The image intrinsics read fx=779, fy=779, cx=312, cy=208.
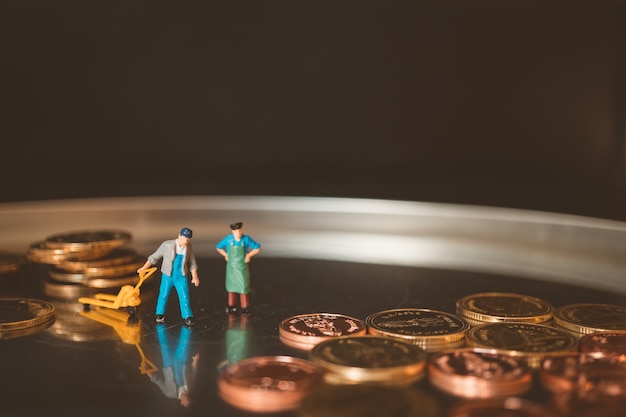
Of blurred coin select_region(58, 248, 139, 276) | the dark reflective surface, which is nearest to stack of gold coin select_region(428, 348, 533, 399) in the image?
the dark reflective surface

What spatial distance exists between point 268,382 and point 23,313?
0.87m

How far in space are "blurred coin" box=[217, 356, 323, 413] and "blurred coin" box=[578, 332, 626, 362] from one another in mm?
673

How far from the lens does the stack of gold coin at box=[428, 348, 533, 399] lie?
162cm

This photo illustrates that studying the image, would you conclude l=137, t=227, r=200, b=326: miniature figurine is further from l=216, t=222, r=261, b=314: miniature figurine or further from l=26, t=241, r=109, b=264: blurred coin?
l=26, t=241, r=109, b=264: blurred coin

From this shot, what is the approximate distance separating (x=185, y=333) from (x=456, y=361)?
0.72m

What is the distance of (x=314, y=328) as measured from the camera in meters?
2.01

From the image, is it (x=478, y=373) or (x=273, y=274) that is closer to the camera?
Answer: (x=478, y=373)

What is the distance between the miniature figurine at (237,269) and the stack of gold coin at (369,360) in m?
0.44

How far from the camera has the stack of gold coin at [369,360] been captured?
168 centimetres

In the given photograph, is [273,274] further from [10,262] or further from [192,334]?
[10,262]

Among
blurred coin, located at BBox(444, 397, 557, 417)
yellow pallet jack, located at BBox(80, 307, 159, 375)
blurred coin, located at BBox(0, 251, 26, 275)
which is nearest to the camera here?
blurred coin, located at BBox(444, 397, 557, 417)

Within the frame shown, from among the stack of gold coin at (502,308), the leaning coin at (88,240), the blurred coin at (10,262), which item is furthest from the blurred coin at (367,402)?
the blurred coin at (10,262)

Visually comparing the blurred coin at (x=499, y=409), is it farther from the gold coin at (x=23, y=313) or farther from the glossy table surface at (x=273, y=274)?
the gold coin at (x=23, y=313)

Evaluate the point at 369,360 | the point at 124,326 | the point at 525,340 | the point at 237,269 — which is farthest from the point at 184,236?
the point at 525,340
